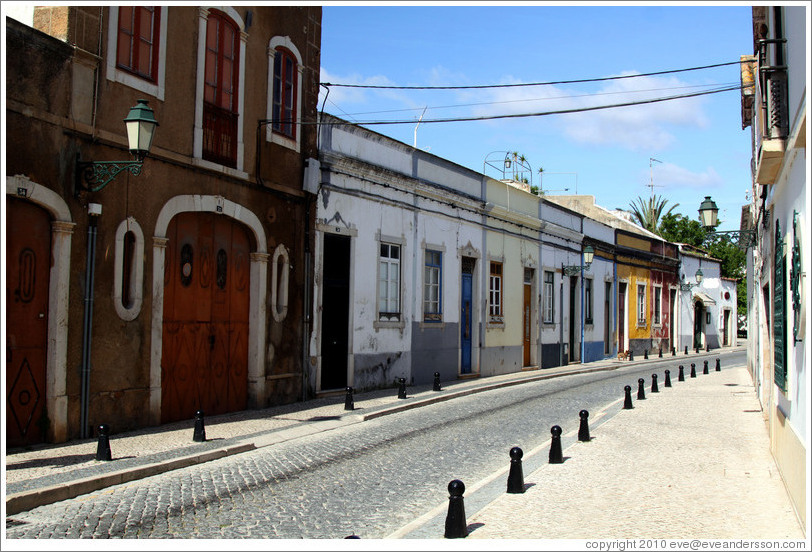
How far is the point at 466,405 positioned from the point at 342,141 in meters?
6.50

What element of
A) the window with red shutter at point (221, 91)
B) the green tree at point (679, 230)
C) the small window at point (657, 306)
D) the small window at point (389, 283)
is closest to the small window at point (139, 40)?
the window with red shutter at point (221, 91)

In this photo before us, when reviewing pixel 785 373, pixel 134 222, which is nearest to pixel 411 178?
pixel 134 222

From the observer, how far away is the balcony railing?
13.1 meters

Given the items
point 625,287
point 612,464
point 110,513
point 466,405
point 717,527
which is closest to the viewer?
point 717,527

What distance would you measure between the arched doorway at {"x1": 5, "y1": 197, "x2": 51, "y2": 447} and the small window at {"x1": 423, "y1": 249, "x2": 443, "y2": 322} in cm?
1129

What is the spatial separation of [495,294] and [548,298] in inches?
186

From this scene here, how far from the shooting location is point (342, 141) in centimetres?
1722

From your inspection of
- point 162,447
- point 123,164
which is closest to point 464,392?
point 162,447

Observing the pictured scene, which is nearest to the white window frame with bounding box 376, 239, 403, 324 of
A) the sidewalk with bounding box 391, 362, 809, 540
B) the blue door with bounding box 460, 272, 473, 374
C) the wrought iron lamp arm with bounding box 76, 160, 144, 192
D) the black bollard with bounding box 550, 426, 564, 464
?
the blue door with bounding box 460, 272, 473, 374

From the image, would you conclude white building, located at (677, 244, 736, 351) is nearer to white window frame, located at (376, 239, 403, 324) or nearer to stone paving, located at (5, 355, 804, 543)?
white window frame, located at (376, 239, 403, 324)

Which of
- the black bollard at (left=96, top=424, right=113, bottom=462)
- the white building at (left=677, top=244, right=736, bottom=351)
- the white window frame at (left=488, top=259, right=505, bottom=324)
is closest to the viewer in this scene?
the black bollard at (left=96, top=424, right=113, bottom=462)

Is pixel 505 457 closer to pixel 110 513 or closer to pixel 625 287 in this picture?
pixel 110 513

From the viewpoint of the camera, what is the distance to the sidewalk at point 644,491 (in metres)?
6.54

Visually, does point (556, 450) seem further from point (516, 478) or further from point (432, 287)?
point (432, 287)
